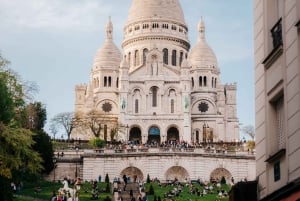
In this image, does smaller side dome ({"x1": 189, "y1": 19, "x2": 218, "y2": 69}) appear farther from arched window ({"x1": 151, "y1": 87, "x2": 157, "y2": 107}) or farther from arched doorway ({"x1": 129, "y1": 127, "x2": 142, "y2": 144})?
arched doorway ({"x1": 129, "y1": 127, "x2": 142, "y2": 144})

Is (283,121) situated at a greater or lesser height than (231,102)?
lesser

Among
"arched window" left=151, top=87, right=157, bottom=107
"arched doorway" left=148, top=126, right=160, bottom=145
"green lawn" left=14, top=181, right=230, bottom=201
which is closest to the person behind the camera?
"green lawn" left=14, top=181, right=230, bottom=201

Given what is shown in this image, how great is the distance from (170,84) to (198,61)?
1113 centimetres

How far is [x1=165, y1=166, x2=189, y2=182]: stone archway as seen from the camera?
3393 inches

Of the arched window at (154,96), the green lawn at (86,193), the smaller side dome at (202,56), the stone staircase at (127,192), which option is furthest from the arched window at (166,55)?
the stone staircase at (127,192)

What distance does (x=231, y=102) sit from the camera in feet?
→ 440

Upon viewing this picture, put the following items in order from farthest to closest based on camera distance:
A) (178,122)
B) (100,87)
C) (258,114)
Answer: (100,87), (178,122), (258,114)

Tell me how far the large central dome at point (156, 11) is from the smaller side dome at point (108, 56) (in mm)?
6877

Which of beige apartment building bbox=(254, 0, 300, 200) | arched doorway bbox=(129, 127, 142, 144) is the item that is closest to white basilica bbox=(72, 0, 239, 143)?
arched doorway bbox=(129, 127, 142, 144)

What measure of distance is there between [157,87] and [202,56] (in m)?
13.4

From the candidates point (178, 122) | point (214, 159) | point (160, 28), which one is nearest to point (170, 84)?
point (178, 122)

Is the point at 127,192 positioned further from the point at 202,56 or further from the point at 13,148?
the point at 202,56

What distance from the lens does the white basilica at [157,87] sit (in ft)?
404

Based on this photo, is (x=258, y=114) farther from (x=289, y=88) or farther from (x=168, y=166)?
(x=168, y=166)
